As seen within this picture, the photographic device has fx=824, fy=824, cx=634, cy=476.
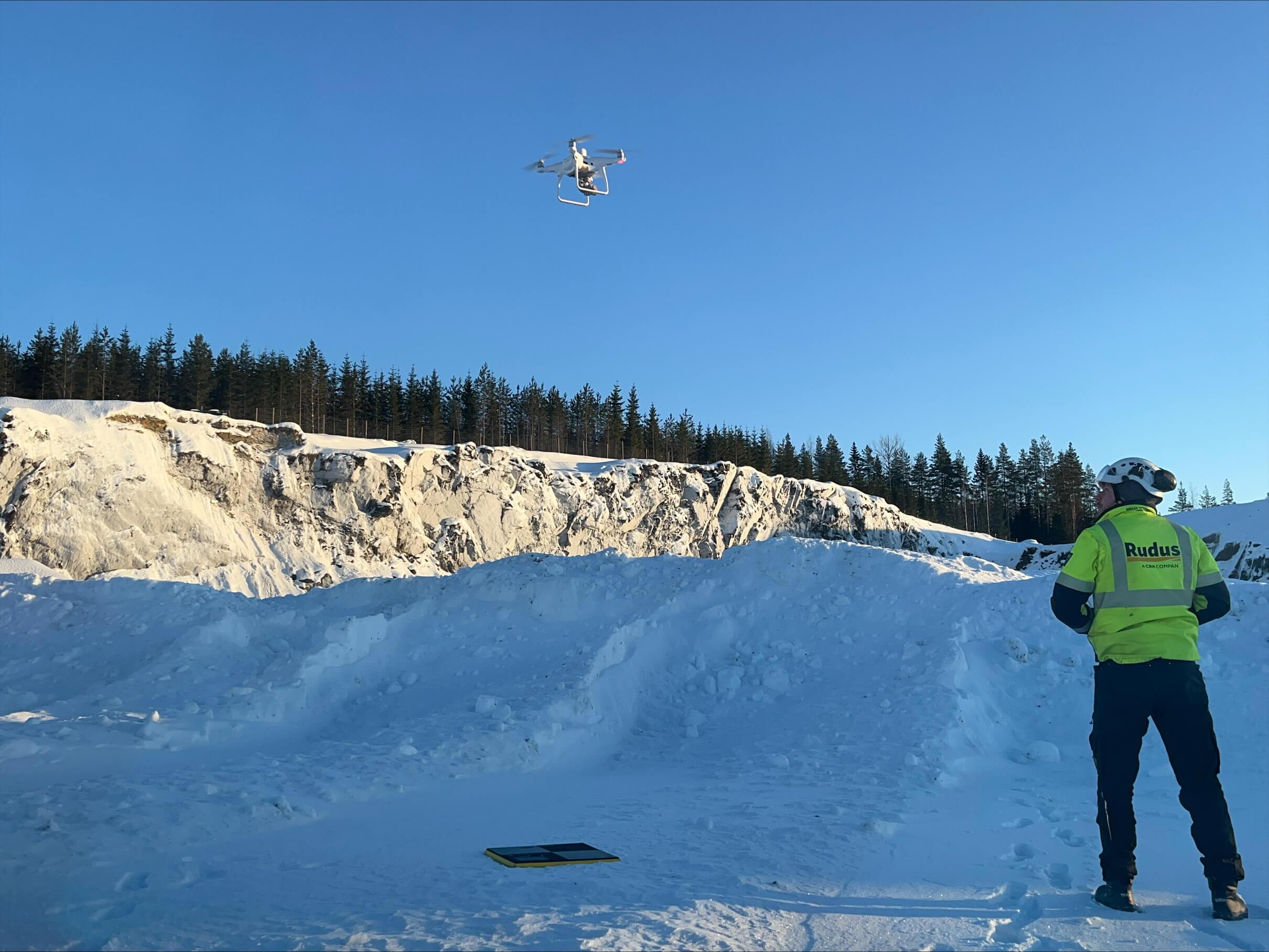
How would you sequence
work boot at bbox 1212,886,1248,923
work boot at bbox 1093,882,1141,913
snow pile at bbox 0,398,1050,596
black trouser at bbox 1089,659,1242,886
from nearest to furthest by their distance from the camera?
work boot at bbox 1212,886,1248,923
work boot at bbox 1093,882,1141,913
black trouser at bbox 1089,659,1242,886
snow pile at bbox 0,398,1050,596

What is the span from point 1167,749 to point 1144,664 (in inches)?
17.5

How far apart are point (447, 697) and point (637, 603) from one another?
389cm

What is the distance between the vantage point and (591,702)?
10.7 m

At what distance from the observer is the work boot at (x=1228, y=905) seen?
12.3 feet

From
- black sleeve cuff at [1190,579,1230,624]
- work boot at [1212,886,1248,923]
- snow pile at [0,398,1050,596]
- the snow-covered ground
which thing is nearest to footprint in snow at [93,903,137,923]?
the snow-covered ground

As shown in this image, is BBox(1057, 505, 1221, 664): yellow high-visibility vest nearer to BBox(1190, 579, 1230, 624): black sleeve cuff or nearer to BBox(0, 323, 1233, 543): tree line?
BBox(1190, 579, 1230, 624): black sleeve cuff

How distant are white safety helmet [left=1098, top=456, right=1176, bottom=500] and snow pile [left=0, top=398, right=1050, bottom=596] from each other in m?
25.5

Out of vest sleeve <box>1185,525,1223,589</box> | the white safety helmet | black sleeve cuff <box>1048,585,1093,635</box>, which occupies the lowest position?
black sleeve cuff <box>1048,585,1093,635</box>

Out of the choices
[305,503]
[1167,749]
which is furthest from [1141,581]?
[305,503]

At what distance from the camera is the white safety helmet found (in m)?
4.62

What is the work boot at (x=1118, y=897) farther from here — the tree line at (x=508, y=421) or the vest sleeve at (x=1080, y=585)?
the tree line at (x=508, y=421)

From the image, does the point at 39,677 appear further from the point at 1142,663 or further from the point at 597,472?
the point at 597,472

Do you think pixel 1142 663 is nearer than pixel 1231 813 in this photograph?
Yes

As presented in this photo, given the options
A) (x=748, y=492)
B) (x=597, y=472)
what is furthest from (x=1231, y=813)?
(x=748, y=492)
